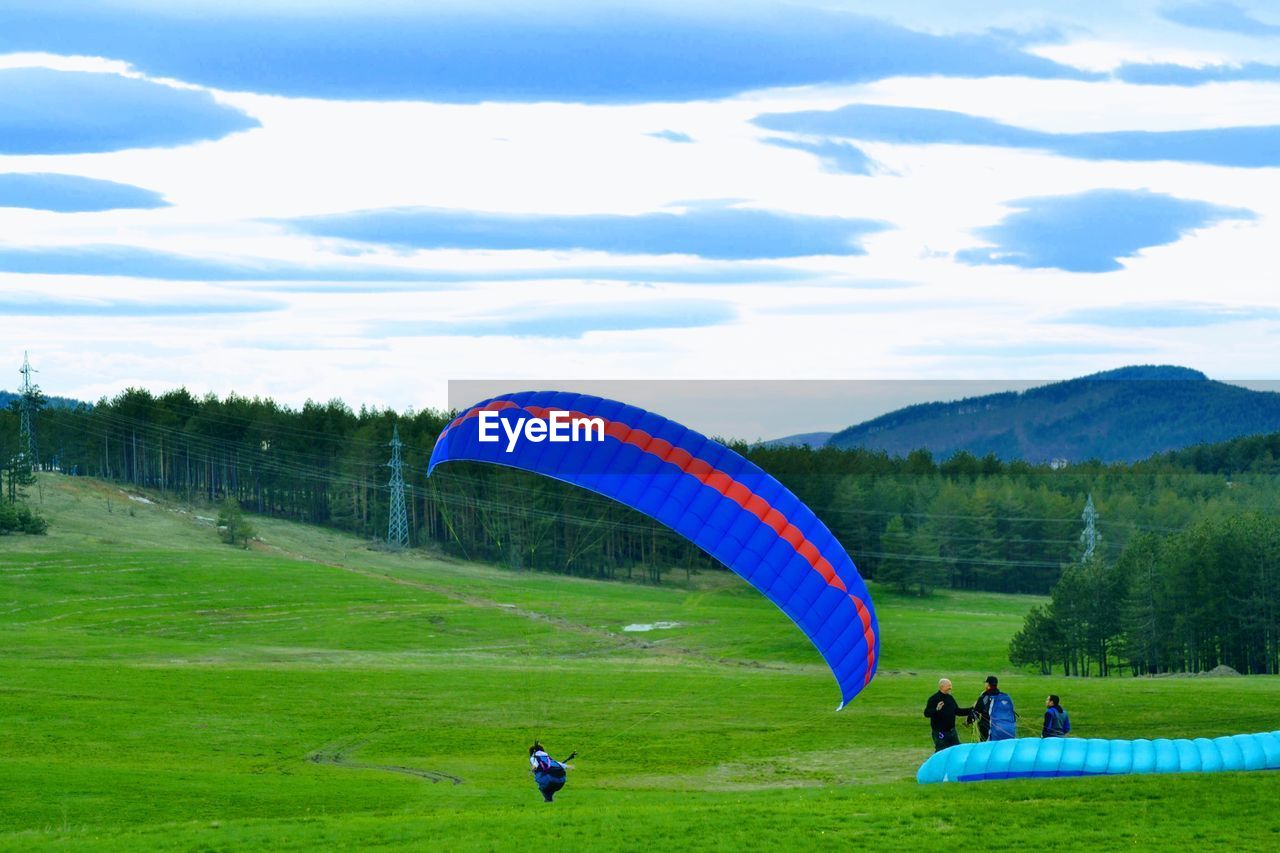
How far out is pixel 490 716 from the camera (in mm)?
56594

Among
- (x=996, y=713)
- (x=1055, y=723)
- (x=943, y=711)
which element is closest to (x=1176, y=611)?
(x=1055, y=723)

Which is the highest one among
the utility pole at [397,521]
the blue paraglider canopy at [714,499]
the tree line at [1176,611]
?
the blue paraglider canopy at [714,499]

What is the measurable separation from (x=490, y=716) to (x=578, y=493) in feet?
272

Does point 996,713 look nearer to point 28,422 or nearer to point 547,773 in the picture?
point 547,773

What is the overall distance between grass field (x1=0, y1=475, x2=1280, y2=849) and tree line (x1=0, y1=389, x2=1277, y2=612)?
981 cm

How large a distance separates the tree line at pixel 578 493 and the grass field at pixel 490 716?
9.81 m

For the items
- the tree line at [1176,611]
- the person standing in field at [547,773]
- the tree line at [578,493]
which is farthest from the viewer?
the tree line at [578,493]

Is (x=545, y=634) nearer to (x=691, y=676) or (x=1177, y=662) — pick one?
(x=691, y=676)

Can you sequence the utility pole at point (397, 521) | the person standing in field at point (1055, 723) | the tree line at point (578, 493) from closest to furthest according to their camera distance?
1. the person standing in field at point (1055, 723)
2. the tree line at point (578, 493)
3. the utility pole at point (397, 521)

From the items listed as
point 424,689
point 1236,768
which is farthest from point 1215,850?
point 424,689

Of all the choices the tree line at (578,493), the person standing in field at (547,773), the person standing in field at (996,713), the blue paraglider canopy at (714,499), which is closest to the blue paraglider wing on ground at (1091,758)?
the person standing in field at (996,713)

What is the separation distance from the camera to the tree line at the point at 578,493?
14150 centimetres

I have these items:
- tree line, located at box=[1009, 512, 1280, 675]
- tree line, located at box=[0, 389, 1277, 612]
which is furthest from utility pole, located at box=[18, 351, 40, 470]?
tree line, located at box=[1009, 512, 1280, 675]

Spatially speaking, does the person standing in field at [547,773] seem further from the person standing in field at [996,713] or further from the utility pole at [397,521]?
the utility pole at [397,521]
